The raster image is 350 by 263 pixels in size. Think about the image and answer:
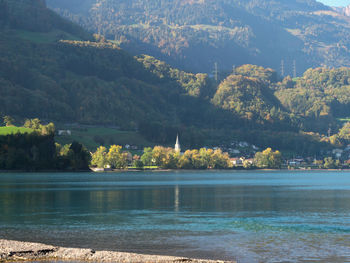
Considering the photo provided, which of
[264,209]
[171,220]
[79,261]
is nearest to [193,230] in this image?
[171,220]

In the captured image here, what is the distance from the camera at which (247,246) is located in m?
52.2

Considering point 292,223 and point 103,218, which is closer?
point 292,223

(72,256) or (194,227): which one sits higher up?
(72,256)

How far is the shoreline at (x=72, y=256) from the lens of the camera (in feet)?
147

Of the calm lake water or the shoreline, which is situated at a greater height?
the shoreline

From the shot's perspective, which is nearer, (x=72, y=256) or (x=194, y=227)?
(x=72, y=256)

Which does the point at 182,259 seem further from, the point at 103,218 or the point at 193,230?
the point at 103,218

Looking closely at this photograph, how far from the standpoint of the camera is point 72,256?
46.0 m

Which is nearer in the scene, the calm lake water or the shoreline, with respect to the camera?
the shoreline

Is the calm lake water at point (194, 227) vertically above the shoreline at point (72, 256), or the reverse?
the shoreline at point (72, 256)

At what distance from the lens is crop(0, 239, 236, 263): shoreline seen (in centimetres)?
4474

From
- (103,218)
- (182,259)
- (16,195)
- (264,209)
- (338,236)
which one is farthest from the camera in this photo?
(16,195)

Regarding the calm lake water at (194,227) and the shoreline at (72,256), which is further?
the calm lake water at (194,227)

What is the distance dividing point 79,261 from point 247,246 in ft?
48.7
